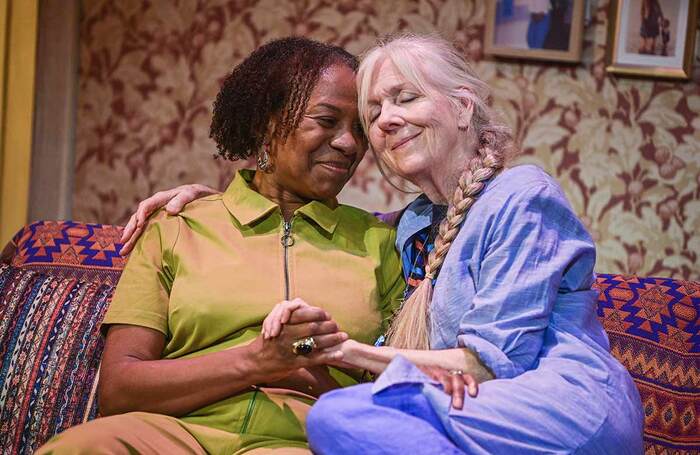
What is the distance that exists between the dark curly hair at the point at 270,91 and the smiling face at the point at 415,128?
0.21 meters

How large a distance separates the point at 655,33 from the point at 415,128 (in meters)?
1.45

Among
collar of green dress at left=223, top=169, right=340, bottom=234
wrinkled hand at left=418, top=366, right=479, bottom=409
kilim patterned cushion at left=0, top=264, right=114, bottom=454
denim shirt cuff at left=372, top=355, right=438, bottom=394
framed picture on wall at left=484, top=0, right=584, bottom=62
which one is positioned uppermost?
framed picture on wall at left=484, top=0, right=584, bottom=62

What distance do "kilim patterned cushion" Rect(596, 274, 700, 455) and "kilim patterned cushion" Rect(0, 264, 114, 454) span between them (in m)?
1.28

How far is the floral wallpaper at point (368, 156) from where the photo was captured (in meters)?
3.19

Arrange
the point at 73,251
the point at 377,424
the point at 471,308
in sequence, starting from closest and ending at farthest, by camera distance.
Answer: the point at 377,424 → the point at 471,308 → the point at 73,251

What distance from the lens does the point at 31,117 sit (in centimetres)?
312

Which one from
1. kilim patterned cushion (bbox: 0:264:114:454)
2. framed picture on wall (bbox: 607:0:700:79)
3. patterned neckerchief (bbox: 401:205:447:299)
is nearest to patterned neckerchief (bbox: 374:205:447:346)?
patterned neckerchief (bbox: 401:205:447:299)

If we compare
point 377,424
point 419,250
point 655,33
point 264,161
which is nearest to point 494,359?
point 377,424

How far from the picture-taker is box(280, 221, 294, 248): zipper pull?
2.17 m

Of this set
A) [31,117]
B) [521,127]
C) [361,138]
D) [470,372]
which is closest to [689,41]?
[521,127]

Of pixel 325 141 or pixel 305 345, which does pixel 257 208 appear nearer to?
pixel 325 141

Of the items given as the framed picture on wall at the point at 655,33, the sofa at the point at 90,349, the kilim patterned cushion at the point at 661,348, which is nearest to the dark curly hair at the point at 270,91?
the sofa at the point at 90,349

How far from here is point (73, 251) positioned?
252 cm

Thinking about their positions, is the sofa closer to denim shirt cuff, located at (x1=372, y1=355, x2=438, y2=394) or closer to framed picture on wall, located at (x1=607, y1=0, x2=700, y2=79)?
denim shirt cuff, located at (x1=372, y1=355, x2=438, y2=394)
